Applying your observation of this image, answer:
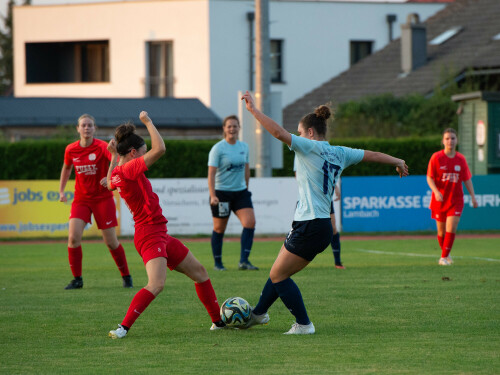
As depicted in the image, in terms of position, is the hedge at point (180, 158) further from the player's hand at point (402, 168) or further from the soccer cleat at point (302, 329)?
the player's hand at point (402, 168)

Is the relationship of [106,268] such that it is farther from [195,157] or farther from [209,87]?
[209,87]

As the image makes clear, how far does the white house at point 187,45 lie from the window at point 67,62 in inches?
1.9

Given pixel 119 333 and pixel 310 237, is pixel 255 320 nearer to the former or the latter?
pixel 310 237

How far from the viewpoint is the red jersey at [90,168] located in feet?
35.6

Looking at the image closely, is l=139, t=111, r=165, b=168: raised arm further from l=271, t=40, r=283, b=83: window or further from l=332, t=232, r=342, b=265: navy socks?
l=271, t=40, r=283, b=83: window

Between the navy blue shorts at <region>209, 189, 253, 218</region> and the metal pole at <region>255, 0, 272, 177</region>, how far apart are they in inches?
324

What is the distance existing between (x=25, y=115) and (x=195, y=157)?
42.3ft

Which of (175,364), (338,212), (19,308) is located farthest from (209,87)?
(175,364)

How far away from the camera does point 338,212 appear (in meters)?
21.1

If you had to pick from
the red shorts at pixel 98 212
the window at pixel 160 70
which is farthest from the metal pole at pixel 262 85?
the window at pixel 160 70

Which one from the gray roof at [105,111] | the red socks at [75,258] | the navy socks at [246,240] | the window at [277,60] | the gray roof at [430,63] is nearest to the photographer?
the red socks at [75,258]

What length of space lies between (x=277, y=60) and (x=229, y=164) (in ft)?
Answer: 99.2

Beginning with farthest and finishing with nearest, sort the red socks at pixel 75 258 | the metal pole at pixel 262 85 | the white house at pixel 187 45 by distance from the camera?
the white house at pixel 187 45 → the metal pole at pixel 262 85 → the red socks at pixel 75 258

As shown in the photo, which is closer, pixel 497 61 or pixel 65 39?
pixel 497 61
